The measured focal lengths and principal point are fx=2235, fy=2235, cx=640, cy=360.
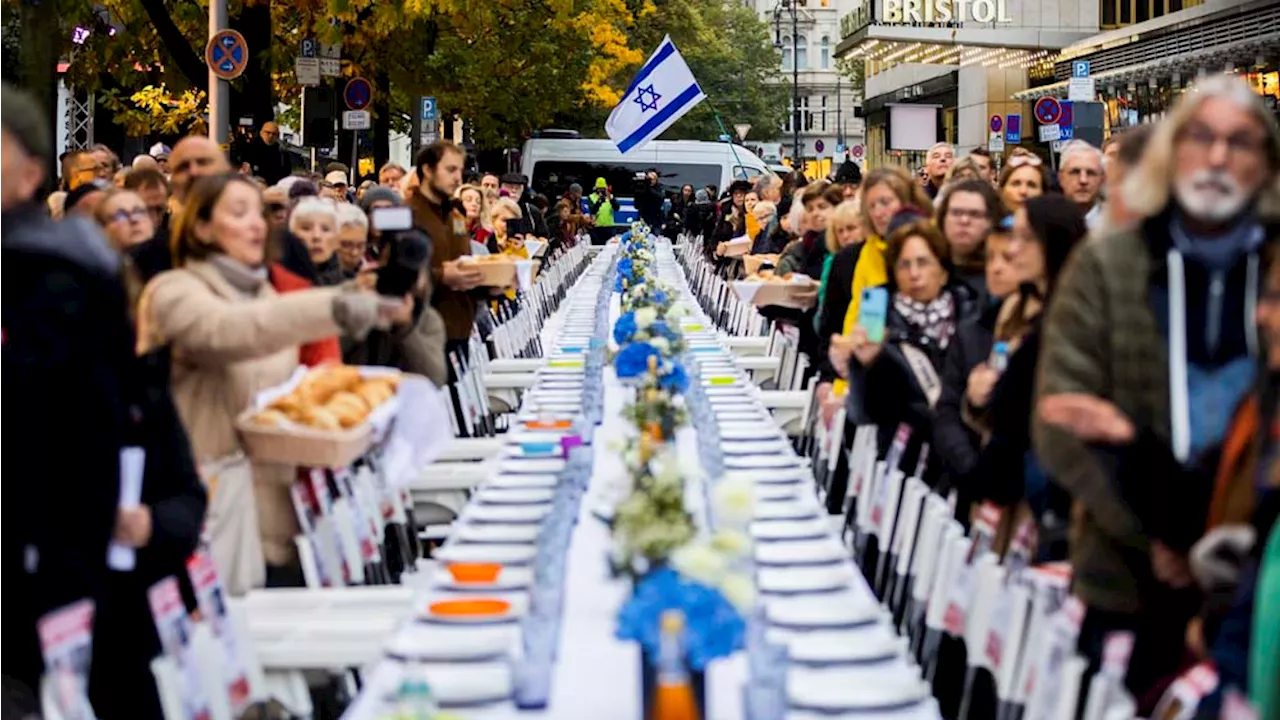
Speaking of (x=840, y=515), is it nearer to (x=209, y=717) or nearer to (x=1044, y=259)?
(x=1044, y=259)

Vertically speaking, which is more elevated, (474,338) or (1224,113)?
(1224,113)

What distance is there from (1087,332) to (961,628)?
6.07 feet

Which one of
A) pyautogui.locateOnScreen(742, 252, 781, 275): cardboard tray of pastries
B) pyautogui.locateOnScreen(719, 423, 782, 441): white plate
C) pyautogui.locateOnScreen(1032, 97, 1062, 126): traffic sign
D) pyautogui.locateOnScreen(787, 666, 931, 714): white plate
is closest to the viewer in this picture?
pyautogui.locateOnScreen(787, 666, 931, 714): white plate

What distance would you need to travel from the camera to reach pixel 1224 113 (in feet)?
15.5

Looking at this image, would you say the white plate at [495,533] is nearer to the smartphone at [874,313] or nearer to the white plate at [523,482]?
the white plate at [523,482]

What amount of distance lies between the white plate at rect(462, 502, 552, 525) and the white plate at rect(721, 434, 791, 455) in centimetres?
162

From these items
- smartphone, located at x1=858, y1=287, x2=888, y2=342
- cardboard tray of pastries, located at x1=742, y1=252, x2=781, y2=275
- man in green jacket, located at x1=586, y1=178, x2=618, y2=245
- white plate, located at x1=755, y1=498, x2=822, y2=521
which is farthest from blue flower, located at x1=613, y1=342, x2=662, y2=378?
man in green jacket, located at x1=586, y1=178, x2=618, y2=245

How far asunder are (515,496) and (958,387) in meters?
1.78

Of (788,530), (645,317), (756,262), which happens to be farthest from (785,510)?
(756,262)

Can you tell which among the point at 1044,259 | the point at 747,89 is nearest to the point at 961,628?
the point at 1044,259

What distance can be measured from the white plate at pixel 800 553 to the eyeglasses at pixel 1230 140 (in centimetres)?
254

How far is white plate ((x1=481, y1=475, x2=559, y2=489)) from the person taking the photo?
8820mm

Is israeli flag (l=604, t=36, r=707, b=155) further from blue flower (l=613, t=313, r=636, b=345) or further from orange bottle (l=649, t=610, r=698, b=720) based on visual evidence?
orange bottle (l=649, t=610, r=698, b=720)

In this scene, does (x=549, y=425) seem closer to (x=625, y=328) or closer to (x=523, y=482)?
(x=625, y=328)
